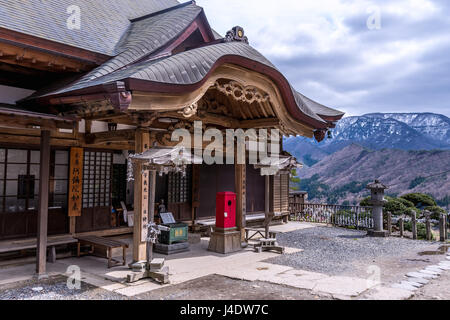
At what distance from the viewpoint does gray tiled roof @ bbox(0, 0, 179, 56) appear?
7.22m

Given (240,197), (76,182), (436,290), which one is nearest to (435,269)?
(436,290)

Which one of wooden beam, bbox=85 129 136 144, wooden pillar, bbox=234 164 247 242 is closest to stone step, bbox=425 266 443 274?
wooden pillar, bbox=234 164 247 242

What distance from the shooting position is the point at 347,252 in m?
10.0

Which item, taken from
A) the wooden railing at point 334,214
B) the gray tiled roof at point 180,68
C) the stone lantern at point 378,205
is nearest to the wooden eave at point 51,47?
the gray tiled roof at point 180,68

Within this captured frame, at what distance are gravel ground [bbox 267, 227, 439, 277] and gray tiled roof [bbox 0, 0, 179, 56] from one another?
282 inches

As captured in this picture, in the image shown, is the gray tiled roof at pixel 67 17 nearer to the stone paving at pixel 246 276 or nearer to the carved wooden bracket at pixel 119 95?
the carved wooden bracket at pixel 119 95

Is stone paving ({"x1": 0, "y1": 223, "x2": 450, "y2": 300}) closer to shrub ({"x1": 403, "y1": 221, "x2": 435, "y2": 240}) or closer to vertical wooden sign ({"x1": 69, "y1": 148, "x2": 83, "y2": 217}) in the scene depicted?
vertical wooden sign ({"x1": 69, "y1": 148, "x2": 83, "y2": 217})

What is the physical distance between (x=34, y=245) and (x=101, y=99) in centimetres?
406

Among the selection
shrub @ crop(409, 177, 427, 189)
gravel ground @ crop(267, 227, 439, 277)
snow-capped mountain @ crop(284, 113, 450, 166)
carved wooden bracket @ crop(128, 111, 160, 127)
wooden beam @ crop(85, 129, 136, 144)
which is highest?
snow-capped mountain @ crop(284, 113, 450, 166)

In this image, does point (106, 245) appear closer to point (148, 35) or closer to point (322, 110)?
point (148, 35)

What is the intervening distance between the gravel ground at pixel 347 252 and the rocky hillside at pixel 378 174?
25.8m

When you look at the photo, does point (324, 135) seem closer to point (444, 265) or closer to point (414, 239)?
point (444, 265)

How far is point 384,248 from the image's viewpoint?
1083cm
